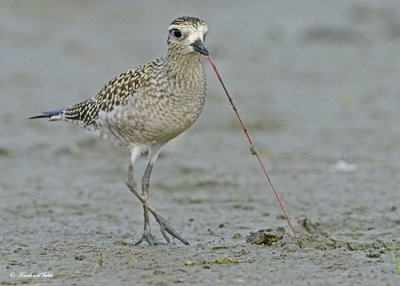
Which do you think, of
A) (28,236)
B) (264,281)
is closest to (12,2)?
(28,236)

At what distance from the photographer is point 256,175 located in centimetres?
980

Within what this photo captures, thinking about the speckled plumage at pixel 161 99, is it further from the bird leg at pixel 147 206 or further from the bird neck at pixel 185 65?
the bird leg at pixel 147 206

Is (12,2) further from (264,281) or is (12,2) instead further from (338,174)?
(264,281)

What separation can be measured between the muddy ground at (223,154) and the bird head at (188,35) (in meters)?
1.75

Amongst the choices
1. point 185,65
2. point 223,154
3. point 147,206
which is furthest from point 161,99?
point 223,154

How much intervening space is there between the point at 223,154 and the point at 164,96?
3.80 metres

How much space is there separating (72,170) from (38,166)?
0.49m

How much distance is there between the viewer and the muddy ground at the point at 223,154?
6.37 meters

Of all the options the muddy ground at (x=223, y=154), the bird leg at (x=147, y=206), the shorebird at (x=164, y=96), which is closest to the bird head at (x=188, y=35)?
the shorebird at (x=164, y=96)

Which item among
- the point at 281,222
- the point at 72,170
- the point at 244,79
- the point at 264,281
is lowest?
the point at 264,281

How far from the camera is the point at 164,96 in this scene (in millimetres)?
6961

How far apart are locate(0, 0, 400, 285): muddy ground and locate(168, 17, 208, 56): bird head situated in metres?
1.75

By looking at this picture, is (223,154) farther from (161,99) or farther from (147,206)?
(161,99)

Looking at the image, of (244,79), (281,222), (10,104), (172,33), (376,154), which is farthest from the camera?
(244,79)
